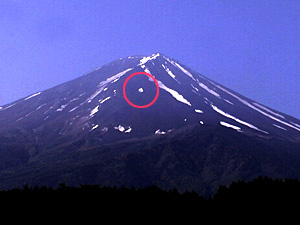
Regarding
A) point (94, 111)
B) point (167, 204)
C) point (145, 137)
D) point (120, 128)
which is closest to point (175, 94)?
point (94, 111)

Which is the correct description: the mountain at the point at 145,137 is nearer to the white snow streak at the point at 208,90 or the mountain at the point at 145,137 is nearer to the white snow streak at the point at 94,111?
the white snow streak at the point at 94,111

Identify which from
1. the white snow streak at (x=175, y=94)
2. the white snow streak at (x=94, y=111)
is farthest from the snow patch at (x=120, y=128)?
the white snow streak at (x=175, y=94)

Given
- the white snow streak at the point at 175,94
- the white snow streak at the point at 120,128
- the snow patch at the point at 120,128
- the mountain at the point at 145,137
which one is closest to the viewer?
the mountain at the point at 145,137

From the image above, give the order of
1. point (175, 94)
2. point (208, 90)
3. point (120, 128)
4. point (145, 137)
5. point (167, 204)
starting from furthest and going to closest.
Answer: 1. point (208, 90)
2. point (175, 94)
3. point (120, 128)
4. point (145, 137)
5. point (167, 204)

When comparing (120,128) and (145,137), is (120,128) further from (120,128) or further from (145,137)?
(145,137)

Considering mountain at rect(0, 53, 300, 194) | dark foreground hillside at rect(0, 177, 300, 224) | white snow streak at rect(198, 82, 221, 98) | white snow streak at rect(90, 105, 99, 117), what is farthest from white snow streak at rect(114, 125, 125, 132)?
dark foreground hillside at rect(0, 177, 300, 224)
